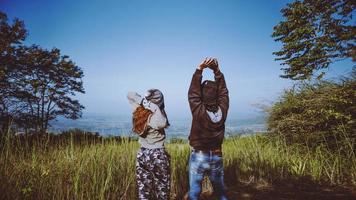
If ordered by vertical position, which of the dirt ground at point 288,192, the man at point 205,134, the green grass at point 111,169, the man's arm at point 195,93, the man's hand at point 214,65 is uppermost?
the man's hand at point 214,65

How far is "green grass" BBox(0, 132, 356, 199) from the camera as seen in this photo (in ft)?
10.7

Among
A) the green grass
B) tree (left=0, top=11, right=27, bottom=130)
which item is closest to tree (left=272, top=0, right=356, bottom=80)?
the green grass

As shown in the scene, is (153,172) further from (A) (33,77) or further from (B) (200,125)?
(A) (33,77)

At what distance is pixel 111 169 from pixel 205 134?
7.28ft

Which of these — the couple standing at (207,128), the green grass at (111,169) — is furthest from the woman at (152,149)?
the couple standing at (207,128)

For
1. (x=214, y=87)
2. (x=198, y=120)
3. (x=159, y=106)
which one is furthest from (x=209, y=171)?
(x=159, y=106)

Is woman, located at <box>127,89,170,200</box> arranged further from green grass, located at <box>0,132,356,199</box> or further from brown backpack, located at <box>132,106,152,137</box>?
green grass, located at <box>0,132,356,199</box>

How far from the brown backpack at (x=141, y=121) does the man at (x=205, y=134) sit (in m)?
0.88

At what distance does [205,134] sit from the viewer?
2.80 m

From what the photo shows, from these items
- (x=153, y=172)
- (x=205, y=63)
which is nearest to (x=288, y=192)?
(x=153, y=172)

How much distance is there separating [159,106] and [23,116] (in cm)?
1537

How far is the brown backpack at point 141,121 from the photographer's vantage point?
3.54 meters

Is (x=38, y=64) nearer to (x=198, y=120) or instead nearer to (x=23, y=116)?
(x=23, y=116)

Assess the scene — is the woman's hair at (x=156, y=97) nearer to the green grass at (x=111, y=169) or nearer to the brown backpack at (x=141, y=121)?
the brown backpack at (x=141, y=121)
